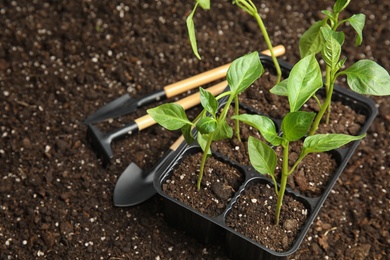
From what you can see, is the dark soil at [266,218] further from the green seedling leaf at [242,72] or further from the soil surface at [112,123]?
the green seedling leaf at [242,72]

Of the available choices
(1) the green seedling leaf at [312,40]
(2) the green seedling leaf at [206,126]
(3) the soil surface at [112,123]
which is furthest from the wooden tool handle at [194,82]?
(2) the green seedling leaf at [206,126]

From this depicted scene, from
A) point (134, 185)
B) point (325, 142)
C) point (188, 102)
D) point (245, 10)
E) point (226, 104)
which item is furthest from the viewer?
point (188, 102)

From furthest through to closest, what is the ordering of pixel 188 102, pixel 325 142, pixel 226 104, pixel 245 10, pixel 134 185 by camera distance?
1. pixel 188 102
2. pixel 134 185
3. pixel 245 10
4. pixel 226 104
5. pixel 325 142

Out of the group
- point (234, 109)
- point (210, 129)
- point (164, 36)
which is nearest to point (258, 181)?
point (234, 109)

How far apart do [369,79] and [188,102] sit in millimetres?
653

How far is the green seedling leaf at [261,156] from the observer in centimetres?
122

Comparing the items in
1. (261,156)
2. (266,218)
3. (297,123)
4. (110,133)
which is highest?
(297,123)

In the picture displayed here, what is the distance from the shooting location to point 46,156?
1.69m

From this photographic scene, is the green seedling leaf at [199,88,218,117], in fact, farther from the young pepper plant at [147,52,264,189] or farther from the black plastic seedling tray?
the black plastic seedling tray

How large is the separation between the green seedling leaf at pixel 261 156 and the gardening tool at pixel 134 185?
381 millimetres

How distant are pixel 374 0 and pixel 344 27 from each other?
199mm

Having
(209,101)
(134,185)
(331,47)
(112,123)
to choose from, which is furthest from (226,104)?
(112,123)

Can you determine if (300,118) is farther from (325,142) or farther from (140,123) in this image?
(140,123)

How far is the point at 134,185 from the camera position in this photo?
5.27 feet
